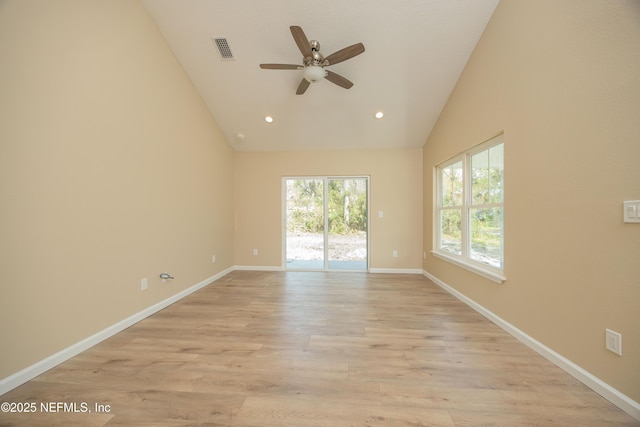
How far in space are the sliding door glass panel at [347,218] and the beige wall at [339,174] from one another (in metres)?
0.19

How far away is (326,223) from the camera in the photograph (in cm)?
486

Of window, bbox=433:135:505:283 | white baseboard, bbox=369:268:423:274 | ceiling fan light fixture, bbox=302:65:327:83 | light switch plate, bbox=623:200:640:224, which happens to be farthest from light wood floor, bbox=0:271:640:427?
ceiling fan light fixture, bbox=302:65:327:83

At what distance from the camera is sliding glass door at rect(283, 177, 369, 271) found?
16.0 feet

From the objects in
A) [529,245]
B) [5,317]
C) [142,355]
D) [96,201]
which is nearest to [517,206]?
[529,245]

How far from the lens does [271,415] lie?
4.43 feet

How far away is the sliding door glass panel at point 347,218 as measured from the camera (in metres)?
4.86

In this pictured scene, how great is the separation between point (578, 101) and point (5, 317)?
3812mm

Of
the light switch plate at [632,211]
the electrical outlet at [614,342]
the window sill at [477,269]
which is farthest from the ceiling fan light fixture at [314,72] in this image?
the electrical outlet at [614,342]

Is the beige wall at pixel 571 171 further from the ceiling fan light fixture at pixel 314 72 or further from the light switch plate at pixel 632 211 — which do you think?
the ceiling fan light fixture at pixel 314 72

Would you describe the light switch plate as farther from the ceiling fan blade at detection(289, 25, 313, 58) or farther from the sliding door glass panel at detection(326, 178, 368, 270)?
the sliding door glass panel at detection(326, 178, 368, 270)

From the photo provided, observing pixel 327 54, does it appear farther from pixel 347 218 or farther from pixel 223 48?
pixel 347 218

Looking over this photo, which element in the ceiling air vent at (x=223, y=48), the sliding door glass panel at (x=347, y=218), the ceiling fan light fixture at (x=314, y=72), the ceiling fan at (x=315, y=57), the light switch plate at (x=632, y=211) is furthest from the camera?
the sliding door glass panel at (x=347, y=218)

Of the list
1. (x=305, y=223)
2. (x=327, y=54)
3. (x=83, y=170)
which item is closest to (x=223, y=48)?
(x=327, y=54)

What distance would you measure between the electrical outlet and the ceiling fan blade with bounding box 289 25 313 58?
2.98 m
